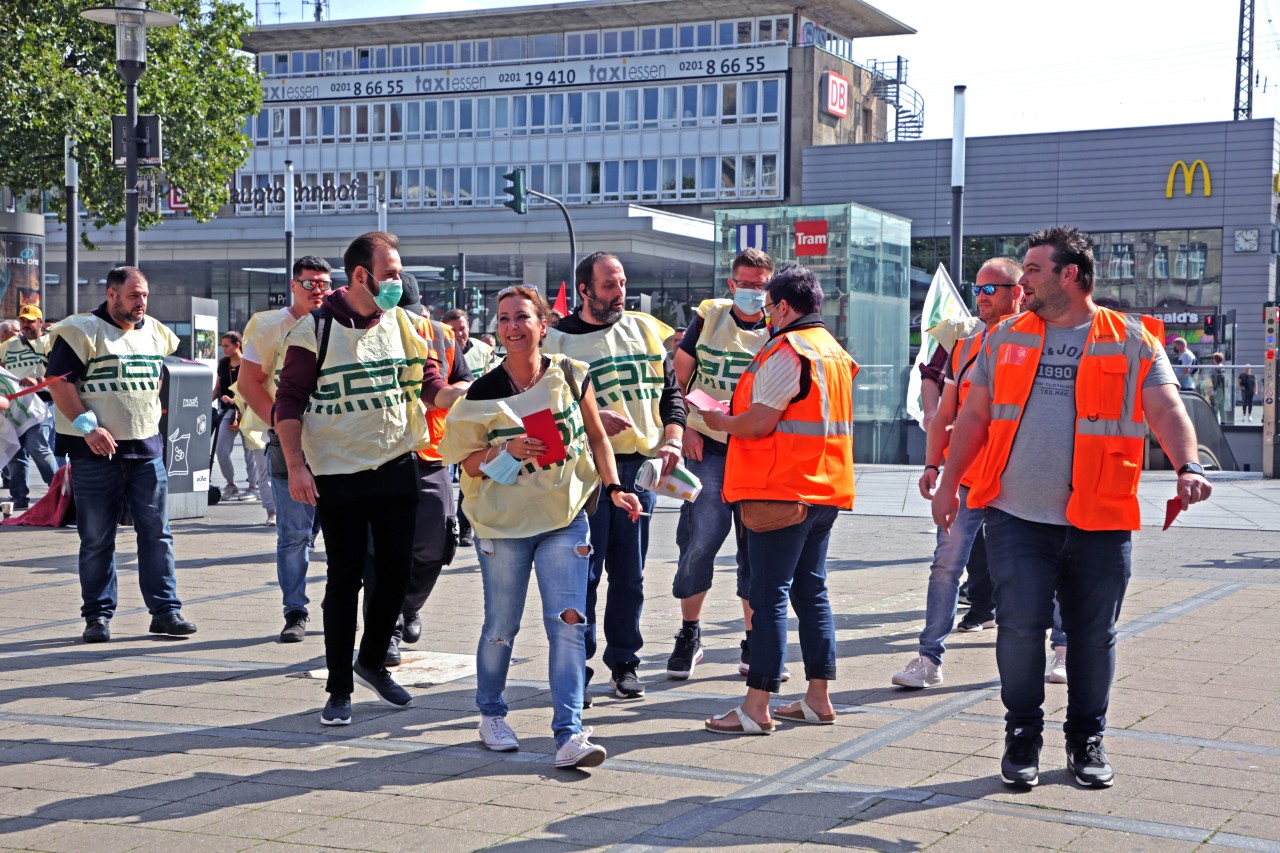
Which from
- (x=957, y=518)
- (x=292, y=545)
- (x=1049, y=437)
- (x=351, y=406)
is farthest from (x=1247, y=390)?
(x=351, y=406)

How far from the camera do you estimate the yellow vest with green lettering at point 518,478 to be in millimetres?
5535

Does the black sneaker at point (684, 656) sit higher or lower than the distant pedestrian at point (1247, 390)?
lower

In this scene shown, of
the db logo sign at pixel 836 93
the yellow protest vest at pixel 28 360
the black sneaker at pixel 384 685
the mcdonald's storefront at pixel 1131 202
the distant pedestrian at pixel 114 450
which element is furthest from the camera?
the db logo sign at pixel 836 93

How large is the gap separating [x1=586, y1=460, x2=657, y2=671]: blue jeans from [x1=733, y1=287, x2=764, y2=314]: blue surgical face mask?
926 millimetres

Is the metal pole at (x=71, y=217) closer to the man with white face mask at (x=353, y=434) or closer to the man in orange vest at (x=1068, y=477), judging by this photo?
the man with white face mask at (x=353, y=434)

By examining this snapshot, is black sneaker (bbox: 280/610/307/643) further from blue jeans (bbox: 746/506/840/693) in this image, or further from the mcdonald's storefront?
the mcdonald's storefront

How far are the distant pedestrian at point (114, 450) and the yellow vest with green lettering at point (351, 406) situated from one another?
2247 mm

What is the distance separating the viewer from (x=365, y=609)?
21.4ft

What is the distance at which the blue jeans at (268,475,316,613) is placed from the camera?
808 cm

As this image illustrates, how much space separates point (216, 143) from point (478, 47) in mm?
45785

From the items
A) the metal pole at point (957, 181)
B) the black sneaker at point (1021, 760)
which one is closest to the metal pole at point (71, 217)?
the metal pole at point (957, 181)

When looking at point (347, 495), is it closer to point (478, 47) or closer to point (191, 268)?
point (191, 268)

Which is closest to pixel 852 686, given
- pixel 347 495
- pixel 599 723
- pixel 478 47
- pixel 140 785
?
pixel 599 723

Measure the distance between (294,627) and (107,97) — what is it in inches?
905
